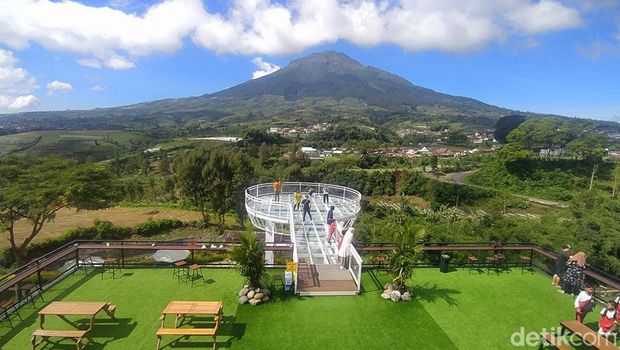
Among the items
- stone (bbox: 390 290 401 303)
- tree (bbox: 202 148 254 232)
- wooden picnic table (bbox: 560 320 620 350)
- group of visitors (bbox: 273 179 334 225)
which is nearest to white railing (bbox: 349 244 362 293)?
stone (bbox: 390 290 401 303)

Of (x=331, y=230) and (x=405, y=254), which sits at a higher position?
(x=405, y=254)

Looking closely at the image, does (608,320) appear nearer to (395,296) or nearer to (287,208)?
(395,296)

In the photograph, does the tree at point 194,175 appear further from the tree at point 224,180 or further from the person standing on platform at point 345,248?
the person standing on platform at point 345,248

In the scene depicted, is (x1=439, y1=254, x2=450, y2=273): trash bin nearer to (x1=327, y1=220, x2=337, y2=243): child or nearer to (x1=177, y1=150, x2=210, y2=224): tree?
(x1=327, y1=220, x2=337, y2=243): child

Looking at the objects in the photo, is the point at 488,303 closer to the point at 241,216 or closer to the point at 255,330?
the point at 255,330

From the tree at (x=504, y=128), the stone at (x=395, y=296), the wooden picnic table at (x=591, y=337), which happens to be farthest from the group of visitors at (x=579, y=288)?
the tree at (x=504, y=128)

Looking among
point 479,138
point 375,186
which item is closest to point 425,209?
point 375,186

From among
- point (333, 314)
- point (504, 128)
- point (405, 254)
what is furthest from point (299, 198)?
point (504, 128)
